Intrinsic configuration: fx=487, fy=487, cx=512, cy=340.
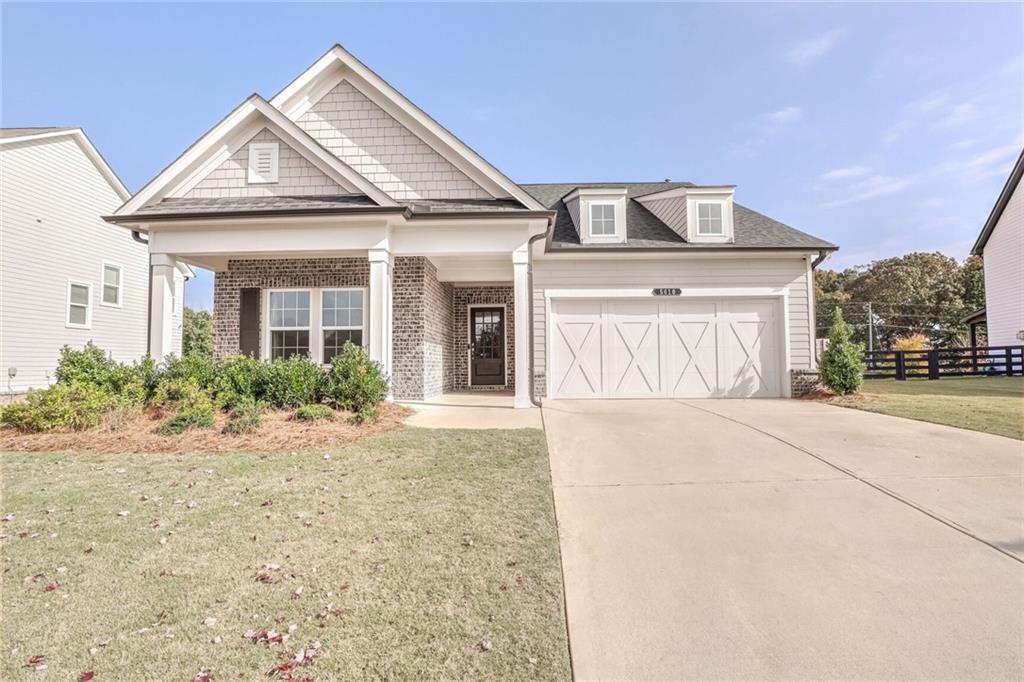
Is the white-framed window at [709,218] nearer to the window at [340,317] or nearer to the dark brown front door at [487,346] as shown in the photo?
the dark brown front door at [487,346]

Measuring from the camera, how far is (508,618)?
2.58 metres

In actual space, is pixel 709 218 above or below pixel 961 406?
above

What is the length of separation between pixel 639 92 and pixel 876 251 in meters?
38.7

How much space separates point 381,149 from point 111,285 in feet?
41.0

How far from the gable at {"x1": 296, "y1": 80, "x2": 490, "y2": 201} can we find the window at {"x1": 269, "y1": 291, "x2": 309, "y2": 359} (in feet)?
11.2

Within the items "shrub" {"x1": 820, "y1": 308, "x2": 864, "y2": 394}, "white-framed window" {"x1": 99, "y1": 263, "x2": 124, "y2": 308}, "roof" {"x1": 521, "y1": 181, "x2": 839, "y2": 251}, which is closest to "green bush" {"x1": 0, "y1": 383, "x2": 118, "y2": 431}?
"roof" {"x1": 521, "y1": 181, "x2": 839, "y2": 251}

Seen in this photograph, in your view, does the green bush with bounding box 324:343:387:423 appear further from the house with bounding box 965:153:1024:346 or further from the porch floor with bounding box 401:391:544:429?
the house with bounding box 965:153:1024:346

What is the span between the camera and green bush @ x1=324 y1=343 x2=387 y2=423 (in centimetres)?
806

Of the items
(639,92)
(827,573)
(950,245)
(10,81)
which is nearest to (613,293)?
(639,92)

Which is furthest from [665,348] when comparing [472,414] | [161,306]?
[161,306]

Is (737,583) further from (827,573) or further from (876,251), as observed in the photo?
(876,251)

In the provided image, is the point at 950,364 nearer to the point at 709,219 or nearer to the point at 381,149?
the point at 709,219

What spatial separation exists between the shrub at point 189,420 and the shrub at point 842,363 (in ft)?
39.6

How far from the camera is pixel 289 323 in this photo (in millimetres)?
11680
